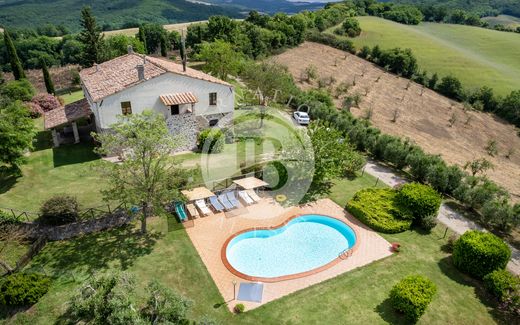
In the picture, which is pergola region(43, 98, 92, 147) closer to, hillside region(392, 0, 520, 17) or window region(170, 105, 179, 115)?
window region(170, 105, 179, 115)

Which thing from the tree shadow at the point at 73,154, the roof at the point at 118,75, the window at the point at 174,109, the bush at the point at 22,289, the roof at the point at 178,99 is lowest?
the tree shadow at the point at 73,154

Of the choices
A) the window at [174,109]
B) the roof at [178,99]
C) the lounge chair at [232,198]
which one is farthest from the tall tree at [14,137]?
the lounge chair at [232,198]

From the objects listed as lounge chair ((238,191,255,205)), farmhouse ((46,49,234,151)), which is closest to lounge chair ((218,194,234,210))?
lounge chair ((238,191,255,205))

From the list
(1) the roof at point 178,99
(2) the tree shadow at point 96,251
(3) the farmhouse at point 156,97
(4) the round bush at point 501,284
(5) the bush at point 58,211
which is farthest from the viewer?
(1) the roof at point 178,99

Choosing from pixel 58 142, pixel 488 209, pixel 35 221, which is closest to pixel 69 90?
pixel 58 142

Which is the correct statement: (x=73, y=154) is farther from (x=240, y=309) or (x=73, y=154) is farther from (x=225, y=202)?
(x=240, y=309)

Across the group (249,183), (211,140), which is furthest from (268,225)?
(211,140)

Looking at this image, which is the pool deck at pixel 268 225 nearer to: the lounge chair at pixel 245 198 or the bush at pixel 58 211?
the lounge chair at pixel 245 198
